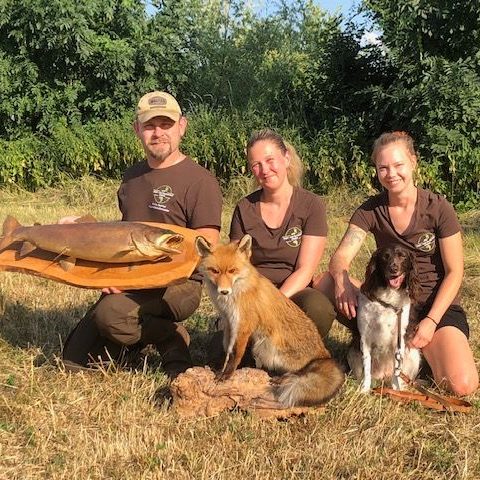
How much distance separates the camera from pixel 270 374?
4.51m

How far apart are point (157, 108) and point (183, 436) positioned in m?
2.53

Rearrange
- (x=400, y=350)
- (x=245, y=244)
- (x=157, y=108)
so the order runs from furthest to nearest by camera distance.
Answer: (x=157, y=108) < (x=400, y=350) < (x=245, y=244)

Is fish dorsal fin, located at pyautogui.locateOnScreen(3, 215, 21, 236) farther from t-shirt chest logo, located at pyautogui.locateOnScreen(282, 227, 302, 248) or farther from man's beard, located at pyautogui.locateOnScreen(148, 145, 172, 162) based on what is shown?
t-shirt chest logo, located at pyautogui.locateOnScreen(282, 227, 302, 248)

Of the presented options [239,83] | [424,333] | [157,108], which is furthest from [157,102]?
[239,83]

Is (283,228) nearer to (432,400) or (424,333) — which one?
(424,333)

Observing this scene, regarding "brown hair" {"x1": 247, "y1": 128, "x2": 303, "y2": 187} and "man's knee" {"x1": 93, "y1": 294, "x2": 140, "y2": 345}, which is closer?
"man's knee" {"x1": 93, "y1": 294, "x2": 140, "y2": 345}

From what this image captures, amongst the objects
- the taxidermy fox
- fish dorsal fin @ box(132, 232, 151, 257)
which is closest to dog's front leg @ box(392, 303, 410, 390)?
the taxidermy fox

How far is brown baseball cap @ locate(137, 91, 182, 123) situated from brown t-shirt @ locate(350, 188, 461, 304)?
1.89 meters

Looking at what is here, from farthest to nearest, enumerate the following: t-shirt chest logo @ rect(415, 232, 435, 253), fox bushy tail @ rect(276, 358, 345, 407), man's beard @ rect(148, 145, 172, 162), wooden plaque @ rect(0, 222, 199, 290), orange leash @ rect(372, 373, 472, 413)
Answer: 1. man's beard @ rect(148, 145, 172, 162)
2. t-shirt chest logo @ rect(415, 232, 435, 253)
3. wooden plaque @ rect(0, 222, 199, 290)
4. orange leash @ rect(372, 373, 472, 413)
5. fox bushy tail @ rect(276, 358, 345, 407)

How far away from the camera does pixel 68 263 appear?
465 cm

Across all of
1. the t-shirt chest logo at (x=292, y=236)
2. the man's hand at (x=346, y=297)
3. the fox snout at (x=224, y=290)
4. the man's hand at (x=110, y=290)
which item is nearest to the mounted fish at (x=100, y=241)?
the man's hand at (x=110, y=290)

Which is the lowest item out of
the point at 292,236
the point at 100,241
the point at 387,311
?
the point at 387,311

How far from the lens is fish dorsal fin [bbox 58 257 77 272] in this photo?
4.64m

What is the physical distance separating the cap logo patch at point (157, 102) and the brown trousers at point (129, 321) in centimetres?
144
